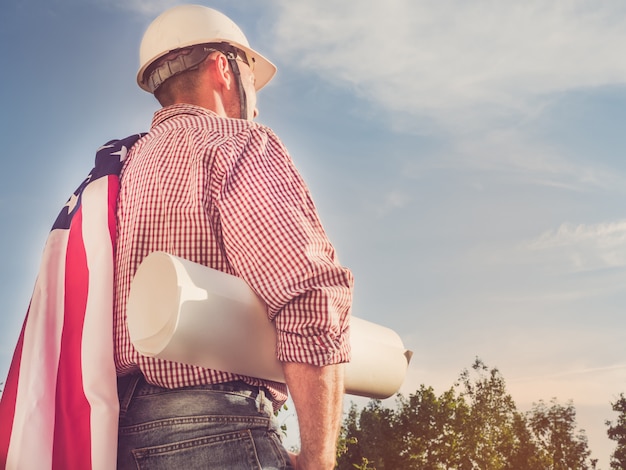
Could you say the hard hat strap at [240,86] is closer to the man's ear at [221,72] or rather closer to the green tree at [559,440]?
the man's ear at [221,72]

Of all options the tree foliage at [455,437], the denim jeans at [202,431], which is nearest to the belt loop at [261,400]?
the denim jeans at [202,431]

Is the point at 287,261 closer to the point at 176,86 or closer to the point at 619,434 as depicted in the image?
the point at 176,86

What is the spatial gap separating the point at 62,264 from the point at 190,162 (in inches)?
29.0

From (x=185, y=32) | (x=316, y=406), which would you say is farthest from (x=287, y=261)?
(x=185, y=32)

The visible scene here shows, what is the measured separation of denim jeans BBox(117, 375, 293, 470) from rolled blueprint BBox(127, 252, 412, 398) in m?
0.12

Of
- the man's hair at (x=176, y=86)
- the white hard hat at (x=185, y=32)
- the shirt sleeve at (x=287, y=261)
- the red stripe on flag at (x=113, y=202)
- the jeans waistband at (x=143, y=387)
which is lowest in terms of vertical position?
the jeans waistband at (x=143, y=387)

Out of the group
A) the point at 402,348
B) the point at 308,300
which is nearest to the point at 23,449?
the point at 308,300

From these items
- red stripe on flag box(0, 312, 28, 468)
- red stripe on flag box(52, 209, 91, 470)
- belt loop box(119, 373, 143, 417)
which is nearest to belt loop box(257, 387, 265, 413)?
belt loop box(119, 373, 143, 417)

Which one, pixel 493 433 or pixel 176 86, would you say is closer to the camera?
pixel 176 86

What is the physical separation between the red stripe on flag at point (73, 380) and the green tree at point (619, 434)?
2512 inches

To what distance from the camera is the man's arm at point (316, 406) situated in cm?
246

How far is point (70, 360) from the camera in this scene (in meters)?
2.82

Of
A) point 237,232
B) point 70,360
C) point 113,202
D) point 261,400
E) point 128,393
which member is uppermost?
point 113,202

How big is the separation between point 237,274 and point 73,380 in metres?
0.79
